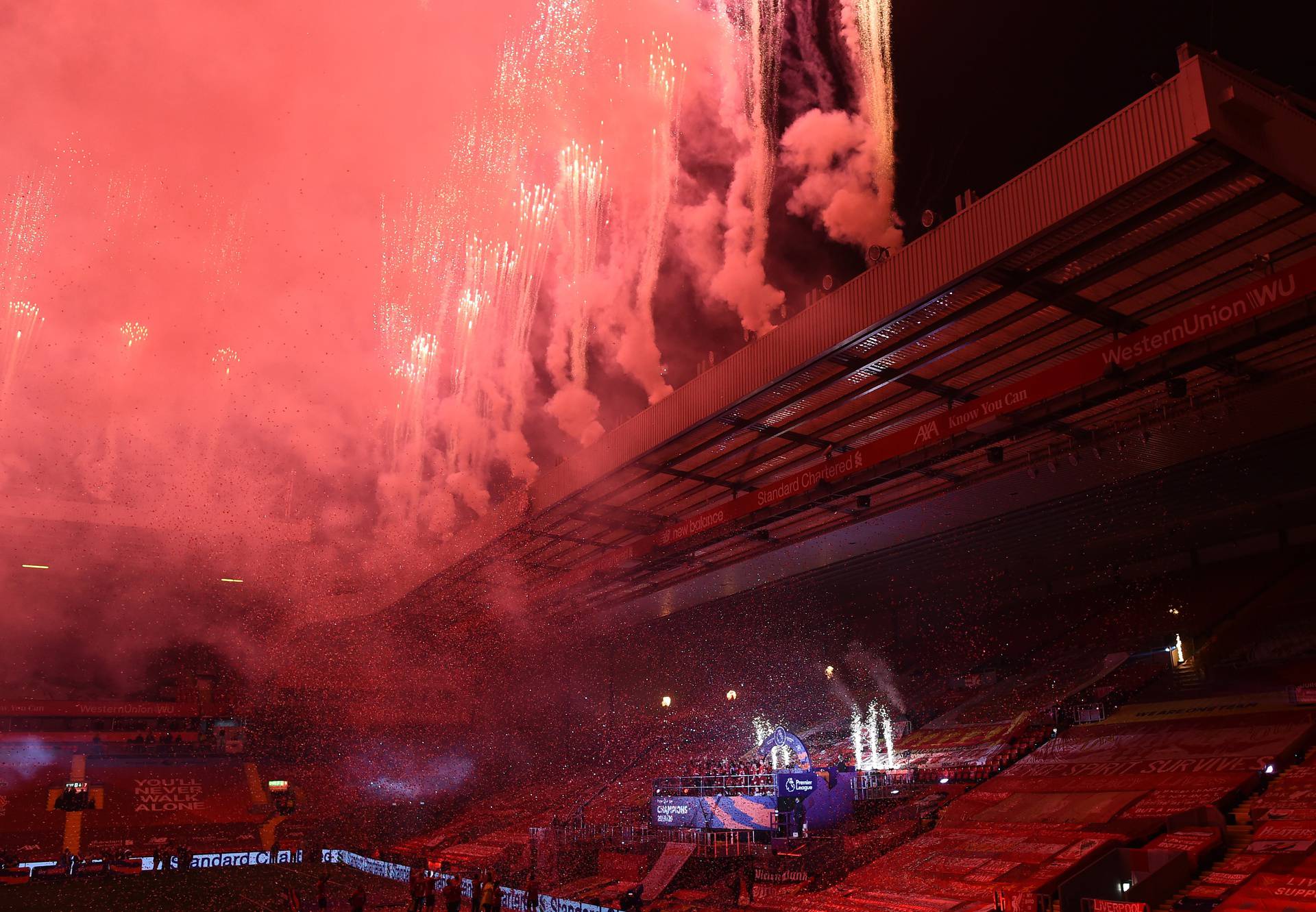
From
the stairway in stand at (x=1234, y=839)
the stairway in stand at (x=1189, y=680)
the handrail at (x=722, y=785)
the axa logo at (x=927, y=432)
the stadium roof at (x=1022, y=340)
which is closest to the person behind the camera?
the stadium roof at (x=1022, y=340)

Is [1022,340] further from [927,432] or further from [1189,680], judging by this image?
[1189,680]

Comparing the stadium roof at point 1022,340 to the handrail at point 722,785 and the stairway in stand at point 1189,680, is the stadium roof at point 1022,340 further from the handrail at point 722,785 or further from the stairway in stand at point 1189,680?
the stairway in stand at point 1189,680

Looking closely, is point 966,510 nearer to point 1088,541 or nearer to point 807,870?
point 1088,541

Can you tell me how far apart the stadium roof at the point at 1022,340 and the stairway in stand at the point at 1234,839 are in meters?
6.89

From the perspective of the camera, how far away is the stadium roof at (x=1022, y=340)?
36.7ft

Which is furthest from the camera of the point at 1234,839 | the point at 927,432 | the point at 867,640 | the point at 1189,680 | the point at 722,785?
the point at 867,640

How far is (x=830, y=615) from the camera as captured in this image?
34.0 m

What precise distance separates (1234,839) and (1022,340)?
906cm

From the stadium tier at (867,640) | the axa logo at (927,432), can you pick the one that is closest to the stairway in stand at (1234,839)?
the stadium tier at (867,640)

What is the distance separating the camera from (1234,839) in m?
14.7

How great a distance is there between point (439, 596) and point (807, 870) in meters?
18.8

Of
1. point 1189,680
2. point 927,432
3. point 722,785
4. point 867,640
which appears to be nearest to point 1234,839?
point 927,432

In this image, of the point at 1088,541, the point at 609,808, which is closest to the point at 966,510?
the point at 1088,541

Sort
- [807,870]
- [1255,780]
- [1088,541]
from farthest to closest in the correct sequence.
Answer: [1088,541], [807,870], [1255,780]
